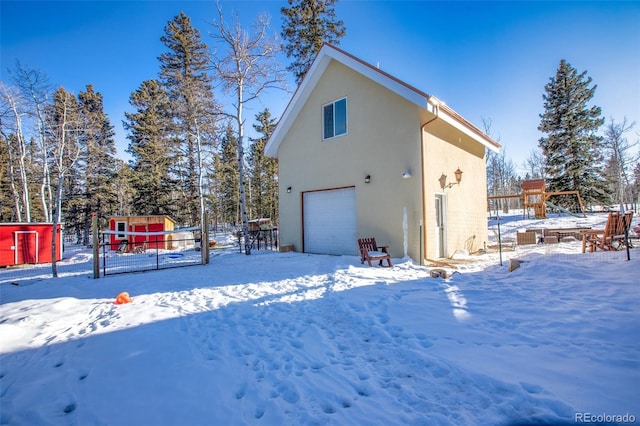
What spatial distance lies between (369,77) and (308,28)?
1090 centimetres

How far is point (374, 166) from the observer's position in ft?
29.8

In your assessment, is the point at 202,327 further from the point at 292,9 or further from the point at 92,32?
the point at 292,9

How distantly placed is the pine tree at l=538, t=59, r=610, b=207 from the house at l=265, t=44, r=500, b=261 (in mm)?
13245

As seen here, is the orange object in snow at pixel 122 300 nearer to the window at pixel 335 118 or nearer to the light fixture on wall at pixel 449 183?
the window at pixel 335 118

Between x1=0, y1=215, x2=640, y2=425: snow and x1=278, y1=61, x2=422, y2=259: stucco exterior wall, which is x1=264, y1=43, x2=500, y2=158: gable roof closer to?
x1=278, y1=61, x2=422, y2=259: stucco exterior wall

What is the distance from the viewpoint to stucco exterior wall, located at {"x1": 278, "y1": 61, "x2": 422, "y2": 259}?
27.5ft

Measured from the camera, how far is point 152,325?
399 centimetres

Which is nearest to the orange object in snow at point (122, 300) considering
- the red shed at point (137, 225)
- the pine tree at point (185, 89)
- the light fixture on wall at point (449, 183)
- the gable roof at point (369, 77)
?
the gable roof at point (369, 77)

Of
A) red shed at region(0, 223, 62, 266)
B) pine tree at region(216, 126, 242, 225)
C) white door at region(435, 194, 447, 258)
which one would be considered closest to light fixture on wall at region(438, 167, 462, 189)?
white door at region(435, 194, 447, 258)

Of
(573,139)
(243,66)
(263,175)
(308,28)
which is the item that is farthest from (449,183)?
(263,175)

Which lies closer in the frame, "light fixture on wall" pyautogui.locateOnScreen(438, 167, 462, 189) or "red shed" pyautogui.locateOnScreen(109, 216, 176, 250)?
"light fixture on wall" pyautogui.locateOnScreen(438, 167, 462, 189)

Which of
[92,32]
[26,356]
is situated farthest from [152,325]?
[92,32]

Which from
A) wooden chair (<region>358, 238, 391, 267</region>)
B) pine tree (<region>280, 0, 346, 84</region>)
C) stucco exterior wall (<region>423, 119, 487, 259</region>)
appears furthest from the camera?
pine tree (<region>280, 0, 346, 84</region>)

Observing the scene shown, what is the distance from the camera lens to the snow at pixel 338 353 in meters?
2.13
